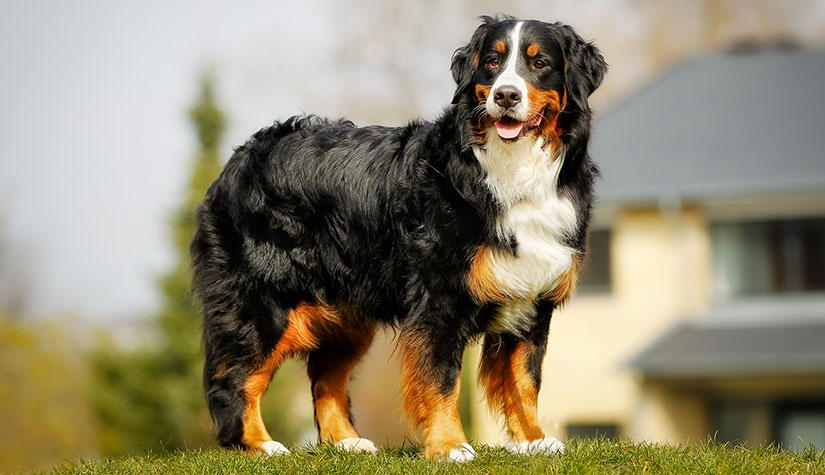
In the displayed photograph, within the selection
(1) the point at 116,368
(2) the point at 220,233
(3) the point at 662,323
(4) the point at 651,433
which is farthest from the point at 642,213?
(2) the point at 220,233

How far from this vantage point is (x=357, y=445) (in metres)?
6.40

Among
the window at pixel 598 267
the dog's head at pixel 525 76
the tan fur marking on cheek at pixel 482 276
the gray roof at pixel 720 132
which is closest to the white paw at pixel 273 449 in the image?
the tan fur marking on cheek at pixel 482 276

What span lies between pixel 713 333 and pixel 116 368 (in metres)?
11.2

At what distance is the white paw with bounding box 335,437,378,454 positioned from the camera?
6.13 m

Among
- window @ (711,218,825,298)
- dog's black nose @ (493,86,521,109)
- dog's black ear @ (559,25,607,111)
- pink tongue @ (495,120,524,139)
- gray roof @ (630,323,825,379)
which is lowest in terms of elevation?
gray roof @ (630,323,825,379)

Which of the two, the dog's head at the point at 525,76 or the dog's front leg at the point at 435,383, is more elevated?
the dog's head at the point at 525,76

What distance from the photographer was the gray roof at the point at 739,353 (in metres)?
18.3

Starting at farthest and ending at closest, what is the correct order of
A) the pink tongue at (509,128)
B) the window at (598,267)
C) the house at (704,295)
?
1. the window at (598,267)
2. the house at (704,295)
3. the pink tongue at (509,128)

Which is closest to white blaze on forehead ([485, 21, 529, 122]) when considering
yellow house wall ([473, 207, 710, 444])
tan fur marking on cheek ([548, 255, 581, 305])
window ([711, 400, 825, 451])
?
tan fur marking on cheek ([548, 255, 581, 305])

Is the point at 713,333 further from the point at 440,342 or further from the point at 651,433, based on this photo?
the point at 440,342

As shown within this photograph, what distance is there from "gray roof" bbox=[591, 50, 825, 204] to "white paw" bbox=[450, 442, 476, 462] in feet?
46.6

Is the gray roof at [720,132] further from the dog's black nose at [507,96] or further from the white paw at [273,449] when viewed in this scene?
the dog's black nose at [507,96]

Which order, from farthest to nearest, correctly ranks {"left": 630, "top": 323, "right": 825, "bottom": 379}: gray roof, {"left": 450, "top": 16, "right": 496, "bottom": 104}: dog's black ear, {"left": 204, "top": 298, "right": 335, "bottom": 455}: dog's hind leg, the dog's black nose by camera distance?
{"left": 630, "top": 323, "right": 825, "bottom": 379}: gray roof < {"left": 204, "top": 298, "right": 335, "bottom": 455}: dog's hind leg < {"left": 450, "top": 16, "right": 496, "bottom": 104}: dog's black ear < the dog's black nose

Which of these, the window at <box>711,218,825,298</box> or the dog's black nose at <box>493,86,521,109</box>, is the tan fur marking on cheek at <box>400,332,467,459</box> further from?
the window at <box>711,218,825,298</box>
